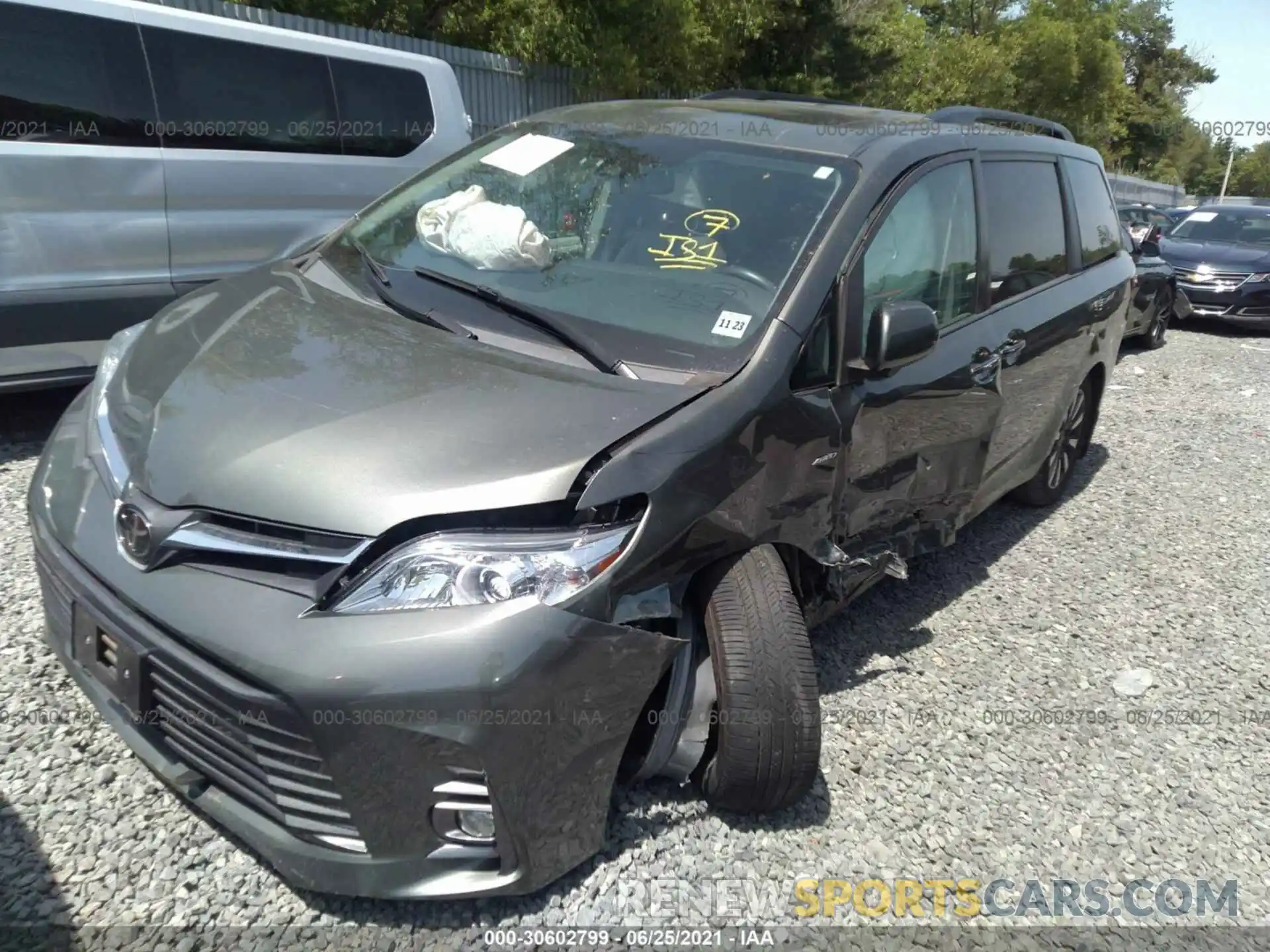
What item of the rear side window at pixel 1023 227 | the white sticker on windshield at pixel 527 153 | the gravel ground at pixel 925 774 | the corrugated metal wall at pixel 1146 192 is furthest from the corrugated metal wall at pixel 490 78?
the corrugated metal wall at pixel 1146 192

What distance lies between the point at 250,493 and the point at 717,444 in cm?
108

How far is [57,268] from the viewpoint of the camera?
446cm

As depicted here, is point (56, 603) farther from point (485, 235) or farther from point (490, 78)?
point (490, 78)

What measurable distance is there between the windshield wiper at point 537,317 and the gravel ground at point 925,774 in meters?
1.21

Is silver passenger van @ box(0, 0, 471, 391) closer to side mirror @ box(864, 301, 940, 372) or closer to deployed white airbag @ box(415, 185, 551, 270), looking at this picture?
deployed white airbag @ box(415, 185, 551, 270)

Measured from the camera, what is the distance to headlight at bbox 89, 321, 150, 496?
93.0 inches

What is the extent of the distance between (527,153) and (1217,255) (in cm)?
1206

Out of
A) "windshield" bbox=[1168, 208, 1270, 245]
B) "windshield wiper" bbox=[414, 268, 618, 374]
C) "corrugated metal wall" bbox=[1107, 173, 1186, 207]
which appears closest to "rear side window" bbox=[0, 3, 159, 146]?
A: "windshield wiper" bbox=[414, 268, 618, 374]

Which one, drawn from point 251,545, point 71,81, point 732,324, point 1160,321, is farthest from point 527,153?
point 1160,321

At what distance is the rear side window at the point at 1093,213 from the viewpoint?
4961mm

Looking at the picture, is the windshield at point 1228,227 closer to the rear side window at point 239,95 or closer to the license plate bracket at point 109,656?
the rear side window at point 239,95

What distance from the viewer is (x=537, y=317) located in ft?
9.09

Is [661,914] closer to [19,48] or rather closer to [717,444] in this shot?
[717,444]

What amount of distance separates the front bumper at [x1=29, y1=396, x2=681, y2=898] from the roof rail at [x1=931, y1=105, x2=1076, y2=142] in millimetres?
2908
